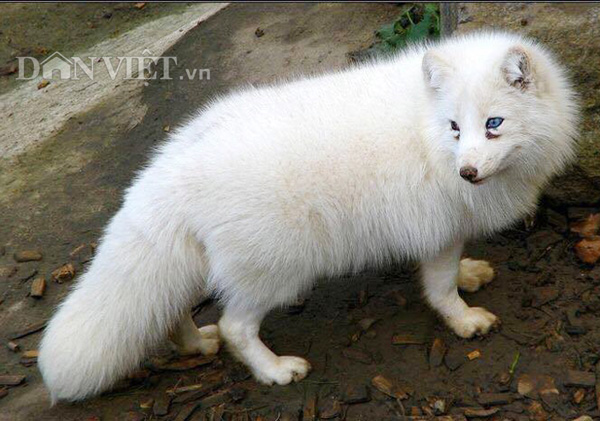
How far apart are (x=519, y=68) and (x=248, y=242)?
52.3 inches

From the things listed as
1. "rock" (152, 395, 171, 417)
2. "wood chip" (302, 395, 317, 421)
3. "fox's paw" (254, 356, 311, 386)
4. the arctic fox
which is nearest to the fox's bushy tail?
the arctic fox

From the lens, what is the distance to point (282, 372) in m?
3.52

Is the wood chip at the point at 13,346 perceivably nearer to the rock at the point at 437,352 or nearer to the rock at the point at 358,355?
the rock at the point at 358,355

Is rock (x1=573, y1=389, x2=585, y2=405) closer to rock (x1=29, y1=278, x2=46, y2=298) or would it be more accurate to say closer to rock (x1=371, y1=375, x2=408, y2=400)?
rock (x1=371, y1=375, x2=408, y2=400)

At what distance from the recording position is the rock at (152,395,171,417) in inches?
135

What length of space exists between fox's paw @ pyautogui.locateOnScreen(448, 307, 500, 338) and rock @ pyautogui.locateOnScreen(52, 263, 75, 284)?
7.72 ft

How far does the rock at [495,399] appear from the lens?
3234mm

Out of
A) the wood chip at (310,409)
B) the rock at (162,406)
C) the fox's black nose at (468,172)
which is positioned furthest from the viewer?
the rock at (162,406)

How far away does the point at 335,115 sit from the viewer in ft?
10.6

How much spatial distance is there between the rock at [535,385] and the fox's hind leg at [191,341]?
59.3 inches

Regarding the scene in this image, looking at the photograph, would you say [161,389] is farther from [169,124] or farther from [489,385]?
[169,124]

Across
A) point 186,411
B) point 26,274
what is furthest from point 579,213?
point 26,274

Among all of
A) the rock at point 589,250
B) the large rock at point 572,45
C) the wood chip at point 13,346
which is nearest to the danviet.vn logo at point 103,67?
the large rock at point 572,45

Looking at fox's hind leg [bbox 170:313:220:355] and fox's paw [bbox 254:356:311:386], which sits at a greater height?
fox's hind leg [bbox 170:313:220:355]
